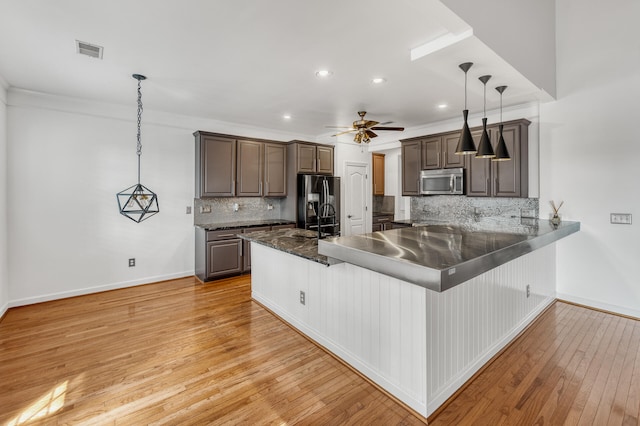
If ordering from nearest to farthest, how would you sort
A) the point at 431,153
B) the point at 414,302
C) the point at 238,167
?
1. the point at 414,302
2. the point at 431,153
3. the point at 238,167

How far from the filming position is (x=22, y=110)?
360cm

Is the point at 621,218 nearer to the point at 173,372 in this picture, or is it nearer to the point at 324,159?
the point at 324,159

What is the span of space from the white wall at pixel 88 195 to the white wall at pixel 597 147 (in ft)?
16.7

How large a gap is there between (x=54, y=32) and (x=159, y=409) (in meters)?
A: 2.82

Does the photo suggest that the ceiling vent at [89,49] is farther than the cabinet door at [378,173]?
No

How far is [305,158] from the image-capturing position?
220 inches

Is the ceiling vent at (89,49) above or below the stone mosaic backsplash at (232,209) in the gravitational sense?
above

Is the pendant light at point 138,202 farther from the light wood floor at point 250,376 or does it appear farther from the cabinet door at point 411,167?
the cabinet door at point 411,167

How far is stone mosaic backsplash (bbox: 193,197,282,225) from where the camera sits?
504cm

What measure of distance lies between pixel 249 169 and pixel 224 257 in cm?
155

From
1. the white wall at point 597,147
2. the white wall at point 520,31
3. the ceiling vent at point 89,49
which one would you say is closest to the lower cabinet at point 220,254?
the ceiling vent at point 89,49

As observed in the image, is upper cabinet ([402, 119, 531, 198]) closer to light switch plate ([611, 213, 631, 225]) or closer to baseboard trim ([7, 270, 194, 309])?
light switch plate ([611, 213, 631, 225])

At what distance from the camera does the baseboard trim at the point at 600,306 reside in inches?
130

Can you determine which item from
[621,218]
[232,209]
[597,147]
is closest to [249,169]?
[232,209]
